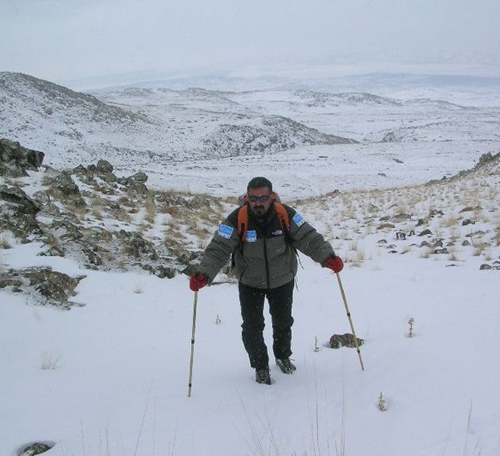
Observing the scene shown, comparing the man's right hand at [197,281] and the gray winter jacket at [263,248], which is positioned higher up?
the gray winter jacket at [263,248]

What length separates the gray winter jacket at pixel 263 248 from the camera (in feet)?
12.9

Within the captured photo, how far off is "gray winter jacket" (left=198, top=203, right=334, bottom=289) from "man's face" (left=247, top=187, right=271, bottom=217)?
0.22 feet

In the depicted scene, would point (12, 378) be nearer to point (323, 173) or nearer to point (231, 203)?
point (231, 203)

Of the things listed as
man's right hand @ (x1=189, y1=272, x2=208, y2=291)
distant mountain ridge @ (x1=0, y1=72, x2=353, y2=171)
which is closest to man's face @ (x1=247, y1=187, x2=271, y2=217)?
man's right hand @ (x1=189, y1=272, x2=208, y2=291)

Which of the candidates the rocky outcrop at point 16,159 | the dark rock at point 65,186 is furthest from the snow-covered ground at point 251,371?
the rocky outcrop at point 16,159

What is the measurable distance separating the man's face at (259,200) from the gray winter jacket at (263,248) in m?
0.07

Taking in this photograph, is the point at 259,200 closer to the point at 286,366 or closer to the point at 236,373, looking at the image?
the point at 286,366

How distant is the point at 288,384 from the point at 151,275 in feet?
14.3

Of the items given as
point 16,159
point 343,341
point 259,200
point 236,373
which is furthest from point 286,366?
point 16,159

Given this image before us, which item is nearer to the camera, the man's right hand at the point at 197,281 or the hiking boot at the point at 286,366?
the man's right hand at the point at 197,281

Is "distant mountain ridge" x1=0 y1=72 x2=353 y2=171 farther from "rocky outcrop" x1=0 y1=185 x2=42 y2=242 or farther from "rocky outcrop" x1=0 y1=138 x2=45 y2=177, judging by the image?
"rocky outcrop" x1=0 y1=185 x2=42 y2=242

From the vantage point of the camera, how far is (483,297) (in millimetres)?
5883

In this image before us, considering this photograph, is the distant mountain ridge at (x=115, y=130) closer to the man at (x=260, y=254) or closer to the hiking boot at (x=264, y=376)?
the man at (x=260, y=254)

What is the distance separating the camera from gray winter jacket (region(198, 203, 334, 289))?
393 cm
